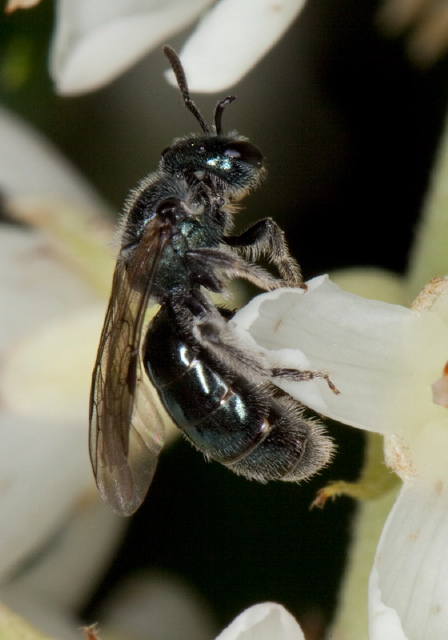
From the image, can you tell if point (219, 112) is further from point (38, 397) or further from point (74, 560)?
point (74, 560)

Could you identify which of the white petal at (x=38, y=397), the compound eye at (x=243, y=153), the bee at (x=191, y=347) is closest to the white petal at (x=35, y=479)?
the white petal at (x=38, y=397)

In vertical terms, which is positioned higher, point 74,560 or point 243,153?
point 243,153

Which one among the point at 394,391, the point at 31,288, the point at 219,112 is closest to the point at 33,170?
the point at 31,288

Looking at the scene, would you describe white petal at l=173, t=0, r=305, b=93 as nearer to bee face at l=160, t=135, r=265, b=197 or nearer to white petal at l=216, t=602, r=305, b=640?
bee face at l=160, t=135, r=265, b=197

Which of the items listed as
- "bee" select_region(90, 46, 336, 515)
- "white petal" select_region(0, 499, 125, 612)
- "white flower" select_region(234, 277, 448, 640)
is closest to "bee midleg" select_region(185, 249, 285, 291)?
"bee" select_region(90, 46, 336, 515)

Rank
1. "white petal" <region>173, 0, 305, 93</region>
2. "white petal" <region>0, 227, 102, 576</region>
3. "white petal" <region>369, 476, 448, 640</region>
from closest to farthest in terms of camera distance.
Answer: "white petal" <region>369, 476, 448, 640</region>, "white petal" <region>173, 0, 305, 93</region>, "white petal" <region>0, 227, 102, 576</region>

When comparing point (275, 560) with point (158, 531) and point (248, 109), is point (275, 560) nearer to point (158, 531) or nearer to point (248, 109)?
point (158, 531)
